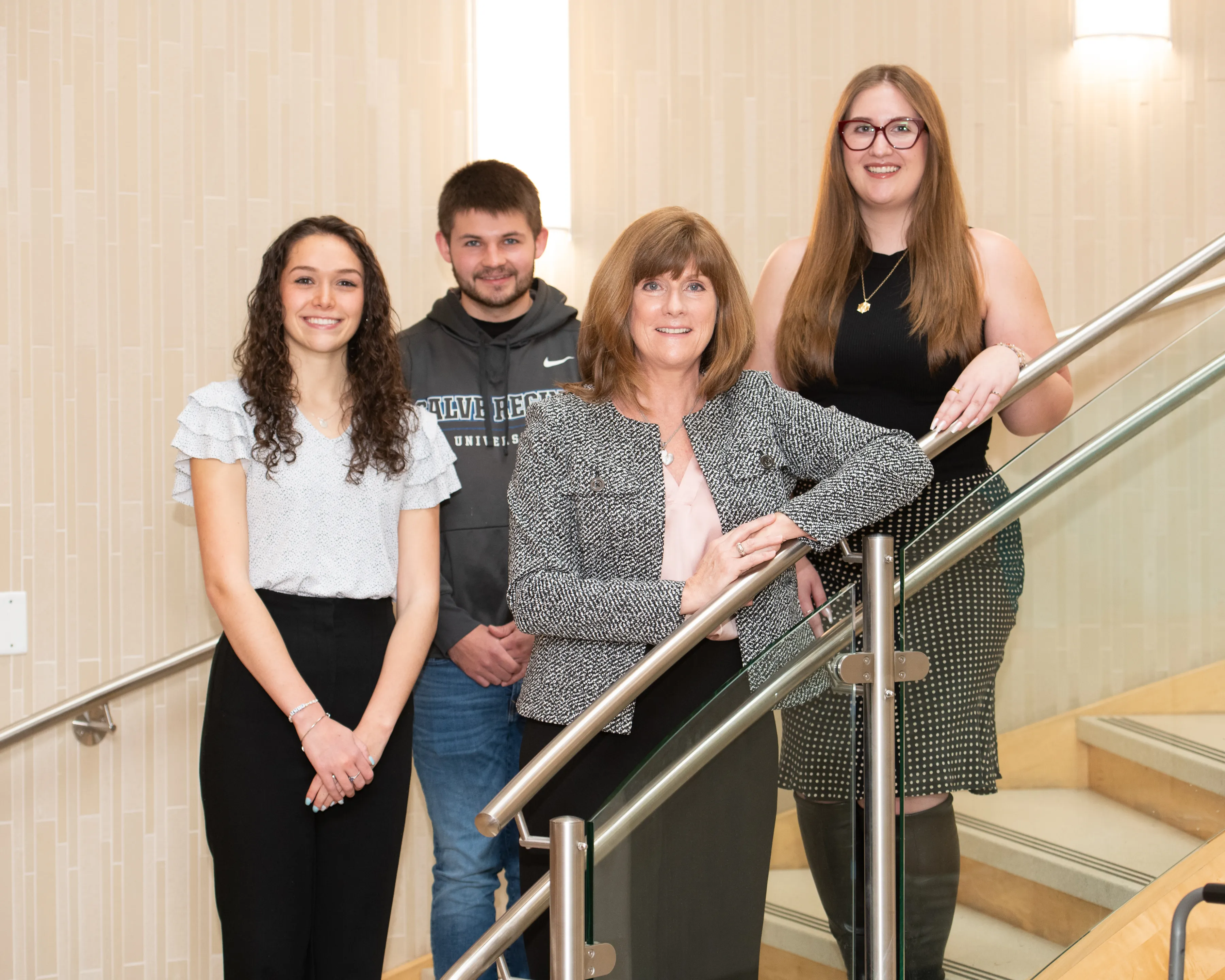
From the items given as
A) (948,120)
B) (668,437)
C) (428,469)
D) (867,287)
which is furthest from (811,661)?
(948,120)

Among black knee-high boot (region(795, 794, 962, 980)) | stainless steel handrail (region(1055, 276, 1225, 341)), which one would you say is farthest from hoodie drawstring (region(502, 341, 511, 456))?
stainless steel handrail (region(1055, 276, 1225, 341))

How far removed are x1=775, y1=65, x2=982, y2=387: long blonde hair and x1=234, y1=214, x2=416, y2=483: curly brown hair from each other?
706mm

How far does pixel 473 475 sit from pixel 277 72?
4.45 ft

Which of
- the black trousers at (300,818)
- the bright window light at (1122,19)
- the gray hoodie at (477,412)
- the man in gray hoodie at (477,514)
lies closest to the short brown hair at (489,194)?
the man in gray hoodie at (477,514)

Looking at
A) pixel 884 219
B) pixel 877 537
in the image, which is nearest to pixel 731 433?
pixel 877 537

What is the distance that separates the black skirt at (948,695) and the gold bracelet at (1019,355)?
28cm

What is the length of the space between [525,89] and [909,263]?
1.53m

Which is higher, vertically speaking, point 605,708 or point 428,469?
point 428,469

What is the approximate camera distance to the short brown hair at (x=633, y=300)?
188 centimetres

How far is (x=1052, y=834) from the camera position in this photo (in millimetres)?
1771

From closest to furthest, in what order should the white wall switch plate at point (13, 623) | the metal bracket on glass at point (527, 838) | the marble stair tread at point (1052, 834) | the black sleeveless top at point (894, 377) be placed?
1. the metal bracket on glass at point (527, 838)
2. the marble stair tread at point (1052, 834)
3. the black sleeveless top at point (894, 377)
4. the white wall switch plate at point (13, 623)

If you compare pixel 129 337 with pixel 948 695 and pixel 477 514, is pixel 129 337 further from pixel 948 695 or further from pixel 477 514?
pixel 948 695

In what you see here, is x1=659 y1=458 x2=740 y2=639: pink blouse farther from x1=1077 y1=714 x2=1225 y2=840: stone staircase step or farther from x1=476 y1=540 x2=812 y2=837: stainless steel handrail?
x1=1077 y1=714 x2=1225 y2=840: stone staircase step

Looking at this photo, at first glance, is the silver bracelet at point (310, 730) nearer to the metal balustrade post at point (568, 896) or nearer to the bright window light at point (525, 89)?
the metal balustrade post at point (568, 896)
